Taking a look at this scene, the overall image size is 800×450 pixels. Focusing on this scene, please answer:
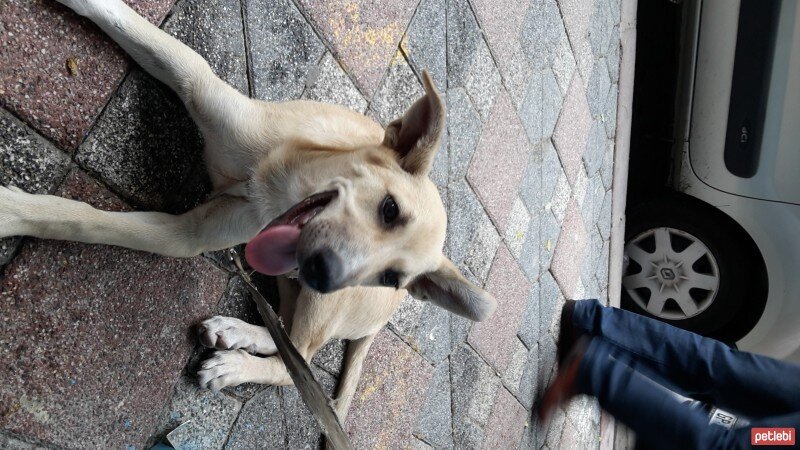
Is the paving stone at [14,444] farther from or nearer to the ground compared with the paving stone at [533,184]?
farther from the ground

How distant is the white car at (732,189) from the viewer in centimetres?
429

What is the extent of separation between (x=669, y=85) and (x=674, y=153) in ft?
3.32

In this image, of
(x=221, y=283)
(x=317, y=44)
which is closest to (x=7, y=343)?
(x=221, y=283)

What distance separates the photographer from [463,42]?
3533 millimetres

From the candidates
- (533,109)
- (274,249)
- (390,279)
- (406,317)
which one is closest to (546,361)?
(406,317)

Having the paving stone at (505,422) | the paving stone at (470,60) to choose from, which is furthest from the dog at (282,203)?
the paving stone at (505,422)

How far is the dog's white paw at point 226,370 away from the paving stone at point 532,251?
2.25 m

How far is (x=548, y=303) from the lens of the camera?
451 centimetres

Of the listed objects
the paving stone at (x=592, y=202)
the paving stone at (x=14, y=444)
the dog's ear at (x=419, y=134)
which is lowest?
the paving stone at (x=592, y=202)

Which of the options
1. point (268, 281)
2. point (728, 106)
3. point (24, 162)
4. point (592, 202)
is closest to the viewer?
point (24, 162)

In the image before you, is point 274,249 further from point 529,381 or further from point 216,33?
point 529,381

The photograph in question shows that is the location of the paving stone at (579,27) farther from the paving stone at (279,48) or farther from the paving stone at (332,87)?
the paving stone at (279,48)

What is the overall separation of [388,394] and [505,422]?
122cm

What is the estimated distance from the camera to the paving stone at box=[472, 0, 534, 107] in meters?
3.74
